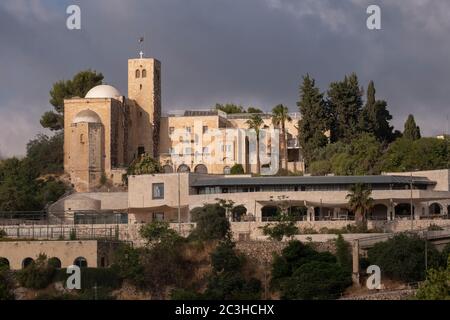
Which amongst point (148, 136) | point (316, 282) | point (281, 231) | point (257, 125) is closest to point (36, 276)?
point (281, 231)

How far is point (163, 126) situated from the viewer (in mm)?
91750

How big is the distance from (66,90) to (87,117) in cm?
923

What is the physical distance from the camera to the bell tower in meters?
90.4

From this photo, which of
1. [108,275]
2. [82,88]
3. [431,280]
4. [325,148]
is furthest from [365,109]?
[431,280]

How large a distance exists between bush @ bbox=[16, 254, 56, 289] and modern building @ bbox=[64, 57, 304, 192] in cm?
2229

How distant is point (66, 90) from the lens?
95.6 m

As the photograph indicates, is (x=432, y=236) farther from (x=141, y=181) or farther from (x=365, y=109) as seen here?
(x=365, y=109)

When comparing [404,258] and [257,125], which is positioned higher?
[257,125]

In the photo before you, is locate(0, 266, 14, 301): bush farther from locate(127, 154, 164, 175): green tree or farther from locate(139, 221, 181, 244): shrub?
locate(127, 154, 164, 175): green tree

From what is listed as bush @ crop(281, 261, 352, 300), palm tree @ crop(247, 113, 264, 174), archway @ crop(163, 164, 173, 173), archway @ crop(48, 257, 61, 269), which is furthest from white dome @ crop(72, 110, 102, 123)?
bush @ crop(281, 261, 352, 300)

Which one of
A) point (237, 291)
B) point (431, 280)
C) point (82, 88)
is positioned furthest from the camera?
point (82, 88)

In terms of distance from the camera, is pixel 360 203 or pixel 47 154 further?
pixel 47 154

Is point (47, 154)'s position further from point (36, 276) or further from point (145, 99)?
point (36, 276)

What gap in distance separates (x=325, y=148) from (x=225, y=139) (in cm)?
763
